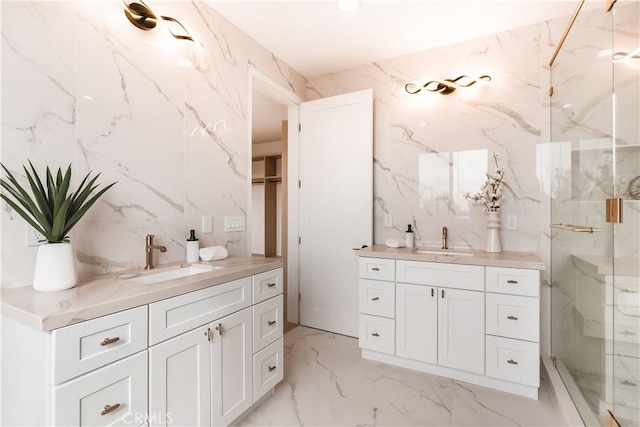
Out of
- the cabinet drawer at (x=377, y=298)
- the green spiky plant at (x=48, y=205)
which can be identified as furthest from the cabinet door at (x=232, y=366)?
the cabinet drawer at (x=377, y=298)

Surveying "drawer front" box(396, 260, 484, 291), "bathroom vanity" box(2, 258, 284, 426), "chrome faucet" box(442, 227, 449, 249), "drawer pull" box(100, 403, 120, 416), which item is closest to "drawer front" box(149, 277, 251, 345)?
"bathroom vanity" box(2, 258, 284, 426)

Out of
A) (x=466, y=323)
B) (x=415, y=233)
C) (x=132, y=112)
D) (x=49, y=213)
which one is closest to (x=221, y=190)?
(x=132, y=112)

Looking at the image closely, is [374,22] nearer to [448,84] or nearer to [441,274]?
[448,84]

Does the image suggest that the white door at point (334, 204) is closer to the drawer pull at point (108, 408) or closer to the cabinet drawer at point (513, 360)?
the cabinet drawer at point (513, 360)

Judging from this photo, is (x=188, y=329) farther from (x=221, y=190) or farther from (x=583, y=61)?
(x=583, y=61)

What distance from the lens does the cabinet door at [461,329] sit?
81.4 inches

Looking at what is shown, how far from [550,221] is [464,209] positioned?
60 centimetres

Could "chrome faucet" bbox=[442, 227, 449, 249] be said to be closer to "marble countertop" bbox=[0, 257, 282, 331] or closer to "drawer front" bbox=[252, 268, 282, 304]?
Answer: "drawer front" bbox=[252, 268, 282, 304]

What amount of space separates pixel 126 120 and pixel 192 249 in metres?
0.82

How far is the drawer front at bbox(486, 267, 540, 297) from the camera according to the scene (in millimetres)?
1922

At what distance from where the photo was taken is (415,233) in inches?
109

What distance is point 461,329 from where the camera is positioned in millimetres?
2117

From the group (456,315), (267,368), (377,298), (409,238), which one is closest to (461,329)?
(456,315)

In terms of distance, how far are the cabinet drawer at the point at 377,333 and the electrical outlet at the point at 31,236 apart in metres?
2.07
